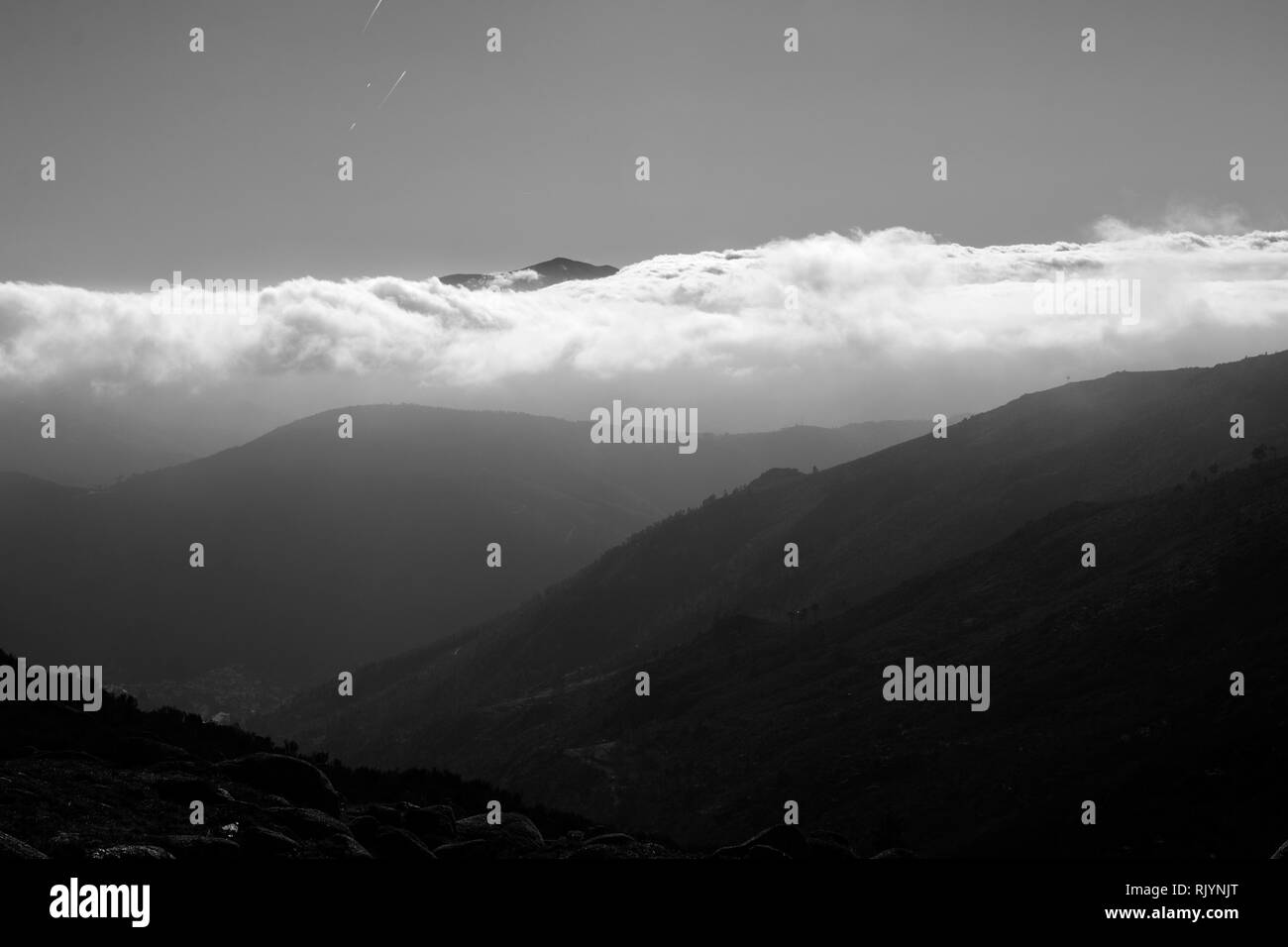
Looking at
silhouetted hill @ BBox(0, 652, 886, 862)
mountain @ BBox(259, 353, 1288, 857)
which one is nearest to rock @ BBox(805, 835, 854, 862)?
silhouetted hill @ BBox(0, 652, 886, 862)

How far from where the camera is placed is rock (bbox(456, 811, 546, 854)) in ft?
88.4

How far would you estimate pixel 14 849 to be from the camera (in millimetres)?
18203

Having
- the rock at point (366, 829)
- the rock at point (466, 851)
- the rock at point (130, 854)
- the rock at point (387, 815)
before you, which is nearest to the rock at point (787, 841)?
the rock at point (466, 851)

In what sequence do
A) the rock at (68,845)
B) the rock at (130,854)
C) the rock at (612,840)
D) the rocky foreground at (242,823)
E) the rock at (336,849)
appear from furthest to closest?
the rock at (612,840) → the rock at (336,849) → the rocky foreground at (242,823) → the rock at (68,845) → the rock at (130,854)

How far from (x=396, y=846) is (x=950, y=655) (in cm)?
6339

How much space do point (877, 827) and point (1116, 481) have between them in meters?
76.3

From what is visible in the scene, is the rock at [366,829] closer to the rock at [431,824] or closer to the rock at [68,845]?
the rock at [431,824]

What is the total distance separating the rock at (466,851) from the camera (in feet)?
83.7

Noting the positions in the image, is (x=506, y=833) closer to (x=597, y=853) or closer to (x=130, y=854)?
(x=597, y=853)

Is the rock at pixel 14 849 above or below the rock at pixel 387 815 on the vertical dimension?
above

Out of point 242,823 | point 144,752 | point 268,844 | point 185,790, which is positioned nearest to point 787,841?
point 268,844

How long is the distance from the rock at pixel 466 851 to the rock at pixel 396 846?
21.6 inches
